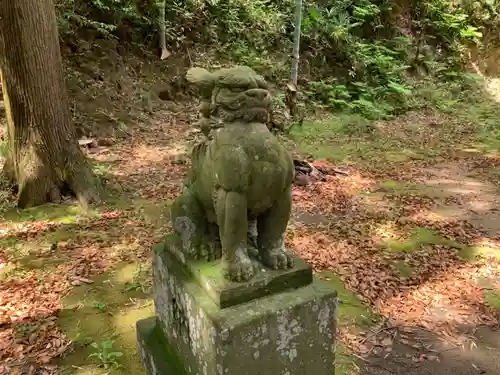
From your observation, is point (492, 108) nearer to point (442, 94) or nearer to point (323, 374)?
point (442, 94)

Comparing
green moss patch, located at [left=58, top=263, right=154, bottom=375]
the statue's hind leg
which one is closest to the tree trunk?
green moss patch, located at [left=58, top=263, right=154, bottom=375]

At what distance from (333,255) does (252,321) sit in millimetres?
2924

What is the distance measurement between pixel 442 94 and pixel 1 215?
11.7 meters

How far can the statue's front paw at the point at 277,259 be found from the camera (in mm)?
2291

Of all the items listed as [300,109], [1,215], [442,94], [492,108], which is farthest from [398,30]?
[1,215]

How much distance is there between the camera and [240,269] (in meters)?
2.17

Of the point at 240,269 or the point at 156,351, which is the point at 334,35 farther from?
the point at 240,269

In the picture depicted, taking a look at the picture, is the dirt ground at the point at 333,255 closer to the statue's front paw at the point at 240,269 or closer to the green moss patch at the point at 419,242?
the green moss patch at the point at 419,242

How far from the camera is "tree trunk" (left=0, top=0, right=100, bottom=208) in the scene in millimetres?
5227

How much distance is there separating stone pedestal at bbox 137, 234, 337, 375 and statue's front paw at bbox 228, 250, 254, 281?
4cm

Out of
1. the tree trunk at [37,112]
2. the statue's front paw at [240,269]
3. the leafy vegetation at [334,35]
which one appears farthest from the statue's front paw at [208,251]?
the leafy vegetation at [334,35]

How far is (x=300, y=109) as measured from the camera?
419 inches

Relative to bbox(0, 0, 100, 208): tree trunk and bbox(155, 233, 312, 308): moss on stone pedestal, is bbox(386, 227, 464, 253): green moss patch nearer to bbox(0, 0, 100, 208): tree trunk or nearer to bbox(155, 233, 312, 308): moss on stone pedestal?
bbox(155, 233, 312, 308): moss on stone pedestal

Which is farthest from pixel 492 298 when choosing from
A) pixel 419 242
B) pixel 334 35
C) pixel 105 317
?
pixel 334 35
